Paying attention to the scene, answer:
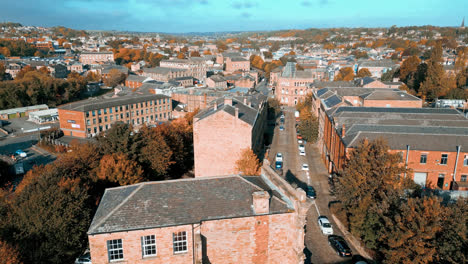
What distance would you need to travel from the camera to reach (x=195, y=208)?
17891 mm

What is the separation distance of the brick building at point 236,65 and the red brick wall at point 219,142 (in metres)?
115

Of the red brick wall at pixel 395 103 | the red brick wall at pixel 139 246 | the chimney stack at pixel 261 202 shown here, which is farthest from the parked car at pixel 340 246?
the red brick wall at pixel 395 103

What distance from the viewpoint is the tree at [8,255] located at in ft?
60.1

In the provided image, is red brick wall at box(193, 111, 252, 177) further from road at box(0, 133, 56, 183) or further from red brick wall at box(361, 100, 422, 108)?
red brick wall at box(361, 100, 422, 108)

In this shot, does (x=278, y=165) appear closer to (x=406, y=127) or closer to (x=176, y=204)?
(x=406, y=127)

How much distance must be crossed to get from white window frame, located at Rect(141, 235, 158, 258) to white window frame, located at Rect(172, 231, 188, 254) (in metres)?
0.97

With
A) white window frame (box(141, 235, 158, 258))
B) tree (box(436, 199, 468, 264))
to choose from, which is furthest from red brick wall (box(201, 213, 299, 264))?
tree (box(436, 199, 468, 264))

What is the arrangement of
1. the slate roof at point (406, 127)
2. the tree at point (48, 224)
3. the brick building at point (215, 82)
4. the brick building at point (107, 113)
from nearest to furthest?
the tree at point (48, 224)
the slate roof at point (406, 127)
the brick building at point (107, 113)
the brick building at point (215, 82)

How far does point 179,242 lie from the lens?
17.4 meters

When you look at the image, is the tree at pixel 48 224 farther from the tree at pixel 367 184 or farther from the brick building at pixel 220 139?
the tree at pixel 367 184

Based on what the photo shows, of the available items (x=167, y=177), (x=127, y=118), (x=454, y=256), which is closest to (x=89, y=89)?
(x=127, y=118)

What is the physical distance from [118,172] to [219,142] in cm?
1198

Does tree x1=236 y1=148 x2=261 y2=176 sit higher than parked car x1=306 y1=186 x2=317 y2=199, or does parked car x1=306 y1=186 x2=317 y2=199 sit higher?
tree x1=236 y1=148 x2=261 y2=176

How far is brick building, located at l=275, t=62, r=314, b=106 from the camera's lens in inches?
3573
